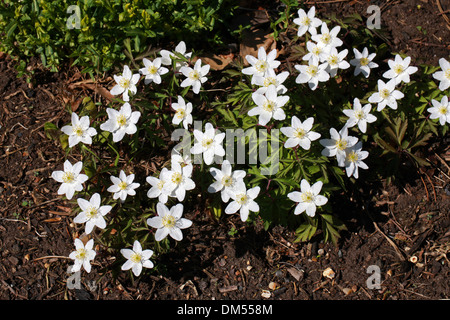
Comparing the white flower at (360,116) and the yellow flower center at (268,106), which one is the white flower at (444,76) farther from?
the yellow flower center at (268,106)

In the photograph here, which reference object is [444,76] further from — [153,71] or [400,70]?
[153,71]

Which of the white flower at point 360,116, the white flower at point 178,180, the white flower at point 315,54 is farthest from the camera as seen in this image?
the white flower at point 315,54

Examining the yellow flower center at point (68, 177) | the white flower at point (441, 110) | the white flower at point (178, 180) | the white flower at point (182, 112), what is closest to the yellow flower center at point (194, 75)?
the white flower at point (182, 112)

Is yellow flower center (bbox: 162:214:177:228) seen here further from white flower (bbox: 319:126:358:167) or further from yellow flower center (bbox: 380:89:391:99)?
yellow flower center (bbox: 380:89:391:99)

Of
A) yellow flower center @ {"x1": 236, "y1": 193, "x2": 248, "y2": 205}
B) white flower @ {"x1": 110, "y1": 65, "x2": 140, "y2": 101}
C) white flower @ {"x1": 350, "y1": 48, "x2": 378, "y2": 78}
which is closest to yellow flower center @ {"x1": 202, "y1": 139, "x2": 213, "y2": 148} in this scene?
yellow flower center @ {"x1": 236, "y1": 193, "x2": 248, "y2": 205}

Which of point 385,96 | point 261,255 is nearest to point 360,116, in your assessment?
point 385,96

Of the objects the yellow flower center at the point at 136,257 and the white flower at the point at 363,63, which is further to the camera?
the white flower at the point at 363,63

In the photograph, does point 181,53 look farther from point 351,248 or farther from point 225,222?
point 351,248

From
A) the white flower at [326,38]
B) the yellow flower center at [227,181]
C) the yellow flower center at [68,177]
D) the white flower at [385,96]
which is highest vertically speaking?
the white flower at [326,38]
